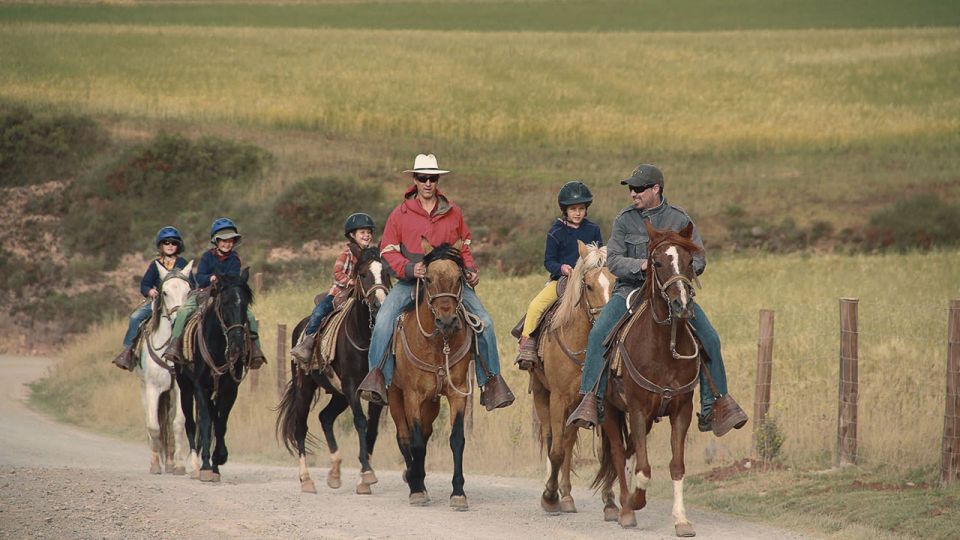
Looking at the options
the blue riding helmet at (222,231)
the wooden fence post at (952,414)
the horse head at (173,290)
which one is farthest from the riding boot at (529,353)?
the horse head at (173,290)

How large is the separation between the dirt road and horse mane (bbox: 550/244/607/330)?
181 centimetres

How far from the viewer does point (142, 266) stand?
4581 centimetres

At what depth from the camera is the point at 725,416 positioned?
11906mm

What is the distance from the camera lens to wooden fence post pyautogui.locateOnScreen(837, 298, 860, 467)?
48.5 ft

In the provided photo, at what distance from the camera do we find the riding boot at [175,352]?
54.0 feet

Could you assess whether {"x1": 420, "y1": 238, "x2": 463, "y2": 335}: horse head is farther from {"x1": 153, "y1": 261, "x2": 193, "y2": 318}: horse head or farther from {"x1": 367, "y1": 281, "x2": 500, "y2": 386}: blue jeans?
{"x1": 153, "y1": 261, "x2": 193, "y2": 318}: horse head

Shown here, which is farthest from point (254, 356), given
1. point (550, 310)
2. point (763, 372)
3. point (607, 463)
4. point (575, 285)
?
point (763, 372)

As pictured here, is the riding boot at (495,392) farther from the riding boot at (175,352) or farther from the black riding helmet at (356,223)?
the riding boot at (175,352)

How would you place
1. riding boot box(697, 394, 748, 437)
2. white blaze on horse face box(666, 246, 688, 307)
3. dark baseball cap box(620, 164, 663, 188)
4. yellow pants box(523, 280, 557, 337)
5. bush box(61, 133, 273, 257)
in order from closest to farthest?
white blaze on horse face box(666, 246, 688, 307) → riding boot box(697, 394, 748, 437) → dark baseball cap box(620, 164, 663, 188) → yellow pants box(523, 280, 557, 337) → bush box(61, 133, 273, 257)

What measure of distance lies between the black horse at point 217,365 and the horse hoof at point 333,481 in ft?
4.10

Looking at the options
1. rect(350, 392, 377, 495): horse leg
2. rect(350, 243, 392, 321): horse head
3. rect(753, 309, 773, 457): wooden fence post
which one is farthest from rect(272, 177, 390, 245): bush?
rect(350, 392, 377, 495): horse leg

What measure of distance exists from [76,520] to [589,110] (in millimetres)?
49574

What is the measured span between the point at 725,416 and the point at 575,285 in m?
1.99

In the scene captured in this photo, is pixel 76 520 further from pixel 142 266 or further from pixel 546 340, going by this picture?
pixel 142 266
